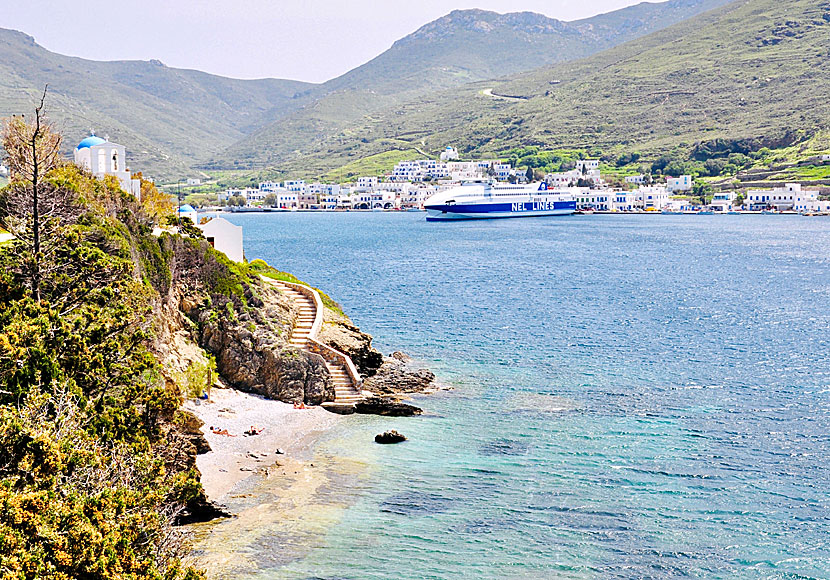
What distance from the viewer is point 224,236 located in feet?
130

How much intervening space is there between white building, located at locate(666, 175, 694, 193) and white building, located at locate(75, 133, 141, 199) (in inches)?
6420

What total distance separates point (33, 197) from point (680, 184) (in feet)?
594

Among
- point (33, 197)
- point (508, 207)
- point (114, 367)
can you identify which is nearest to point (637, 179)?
point (508, 207)

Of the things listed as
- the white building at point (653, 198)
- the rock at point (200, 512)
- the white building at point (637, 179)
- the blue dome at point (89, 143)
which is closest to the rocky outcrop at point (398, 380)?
the rock at point (200, 512)

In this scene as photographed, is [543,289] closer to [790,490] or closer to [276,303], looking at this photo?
[276,303]

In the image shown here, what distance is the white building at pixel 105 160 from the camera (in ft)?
130

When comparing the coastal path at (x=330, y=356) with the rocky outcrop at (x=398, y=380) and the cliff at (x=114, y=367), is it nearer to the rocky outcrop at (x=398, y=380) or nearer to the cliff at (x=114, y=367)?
the cliff at (x=114, y=367)

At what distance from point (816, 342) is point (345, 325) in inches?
952

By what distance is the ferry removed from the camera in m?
164

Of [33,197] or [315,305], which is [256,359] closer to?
[315,305]

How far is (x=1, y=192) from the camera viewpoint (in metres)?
28.4

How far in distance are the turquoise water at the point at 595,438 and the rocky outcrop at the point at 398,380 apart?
1065 mm

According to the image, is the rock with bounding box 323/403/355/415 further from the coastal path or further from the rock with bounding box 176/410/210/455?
the rock with bounding box 176/410/210/455

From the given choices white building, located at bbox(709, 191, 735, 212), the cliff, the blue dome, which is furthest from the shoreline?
white building, located at bbox(709, 191, 735, 212)
